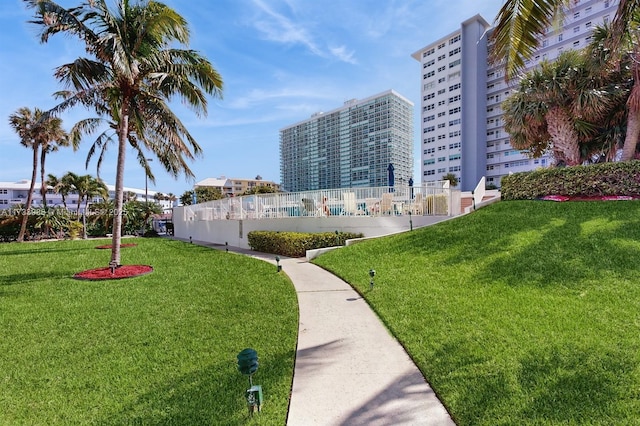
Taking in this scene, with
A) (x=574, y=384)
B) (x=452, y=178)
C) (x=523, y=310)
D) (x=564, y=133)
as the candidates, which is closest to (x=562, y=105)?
(x=564, y=133)

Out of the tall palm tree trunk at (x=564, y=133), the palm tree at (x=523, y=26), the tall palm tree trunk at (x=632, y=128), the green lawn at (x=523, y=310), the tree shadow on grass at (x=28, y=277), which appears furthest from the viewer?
the tall palm tree trunk at (x=564, y=133)

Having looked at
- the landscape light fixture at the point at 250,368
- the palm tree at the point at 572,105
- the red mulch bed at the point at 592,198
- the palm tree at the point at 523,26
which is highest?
the palm tree at the point at 572,105

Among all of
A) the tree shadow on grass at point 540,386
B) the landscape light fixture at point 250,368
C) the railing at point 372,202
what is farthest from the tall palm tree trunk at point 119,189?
the tree shadow on grass at point 540,386

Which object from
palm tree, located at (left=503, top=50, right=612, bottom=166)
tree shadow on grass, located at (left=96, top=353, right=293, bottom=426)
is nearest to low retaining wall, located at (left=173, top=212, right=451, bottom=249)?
palm tree, located at (left=503, top=50, right=612, bottom=166)

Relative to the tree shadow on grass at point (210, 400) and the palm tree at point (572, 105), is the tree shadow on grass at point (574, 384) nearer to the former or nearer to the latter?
the tree shadow on grass at point (210, 400)

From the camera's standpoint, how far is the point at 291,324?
16.9 ft

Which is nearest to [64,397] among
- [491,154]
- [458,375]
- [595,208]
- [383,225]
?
[458,375]

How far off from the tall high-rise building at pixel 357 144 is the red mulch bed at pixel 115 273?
102 meters

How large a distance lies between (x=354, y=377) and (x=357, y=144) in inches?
4847

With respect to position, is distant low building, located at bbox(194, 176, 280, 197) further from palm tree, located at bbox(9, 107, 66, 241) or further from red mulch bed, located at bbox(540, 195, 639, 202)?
red mulch bed, located at bbox(540, 195, 639, 202)

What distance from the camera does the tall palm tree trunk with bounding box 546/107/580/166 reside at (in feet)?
48.0

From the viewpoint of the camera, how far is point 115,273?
30.3 feet

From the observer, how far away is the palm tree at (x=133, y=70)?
336 inches

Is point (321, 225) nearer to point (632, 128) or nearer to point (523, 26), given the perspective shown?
point (523, 26)
